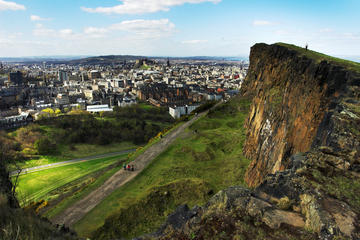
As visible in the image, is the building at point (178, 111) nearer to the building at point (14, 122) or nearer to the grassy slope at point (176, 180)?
the grassy slope at point (176, 180)

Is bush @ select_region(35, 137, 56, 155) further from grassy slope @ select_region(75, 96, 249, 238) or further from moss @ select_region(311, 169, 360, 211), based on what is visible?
moss @ select_region(311, 169, 360, 211)

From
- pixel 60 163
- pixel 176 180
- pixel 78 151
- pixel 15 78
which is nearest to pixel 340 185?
pixel 176 180

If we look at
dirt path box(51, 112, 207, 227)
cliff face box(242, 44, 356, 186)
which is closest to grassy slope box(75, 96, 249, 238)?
dirt path box(51, 112, 207, 227)

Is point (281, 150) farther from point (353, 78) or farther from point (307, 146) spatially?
point (353, 78)

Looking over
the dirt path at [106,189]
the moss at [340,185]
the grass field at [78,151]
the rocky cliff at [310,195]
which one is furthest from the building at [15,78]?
the moss at [340,185]

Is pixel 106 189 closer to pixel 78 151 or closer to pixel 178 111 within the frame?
pixel 78 151

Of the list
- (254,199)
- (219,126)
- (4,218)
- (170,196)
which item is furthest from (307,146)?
(219,126)
